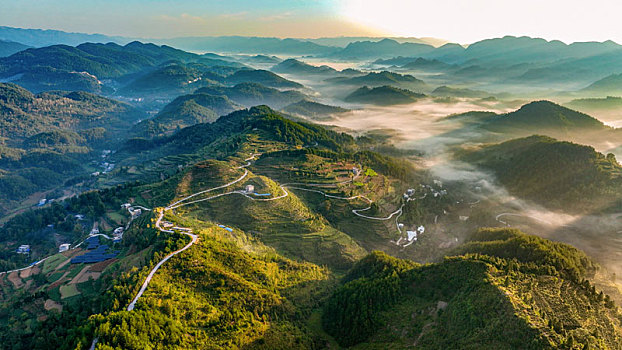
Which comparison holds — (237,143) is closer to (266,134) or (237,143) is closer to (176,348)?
(266,134)

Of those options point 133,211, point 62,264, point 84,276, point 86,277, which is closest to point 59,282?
point 84,276

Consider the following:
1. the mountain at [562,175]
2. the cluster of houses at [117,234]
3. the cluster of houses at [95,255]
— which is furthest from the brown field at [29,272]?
the mountain at [562,175]

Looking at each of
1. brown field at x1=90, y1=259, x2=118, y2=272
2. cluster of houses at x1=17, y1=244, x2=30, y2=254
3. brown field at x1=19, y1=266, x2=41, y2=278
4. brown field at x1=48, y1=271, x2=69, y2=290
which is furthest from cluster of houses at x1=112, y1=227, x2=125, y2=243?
cluster of houses at x1=17, y1=244, x2=30, y2=254

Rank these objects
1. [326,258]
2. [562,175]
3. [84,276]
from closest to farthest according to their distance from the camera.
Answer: [84,276]
[326,258]
[562,175]

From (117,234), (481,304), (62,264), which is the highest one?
(481,304)

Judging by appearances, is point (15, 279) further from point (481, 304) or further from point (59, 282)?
point (481, 304)

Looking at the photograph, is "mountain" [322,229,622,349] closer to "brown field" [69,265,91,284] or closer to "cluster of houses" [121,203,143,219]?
"brown field" [69,265,91,284]

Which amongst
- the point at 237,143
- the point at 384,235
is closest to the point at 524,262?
the point at 384,235
